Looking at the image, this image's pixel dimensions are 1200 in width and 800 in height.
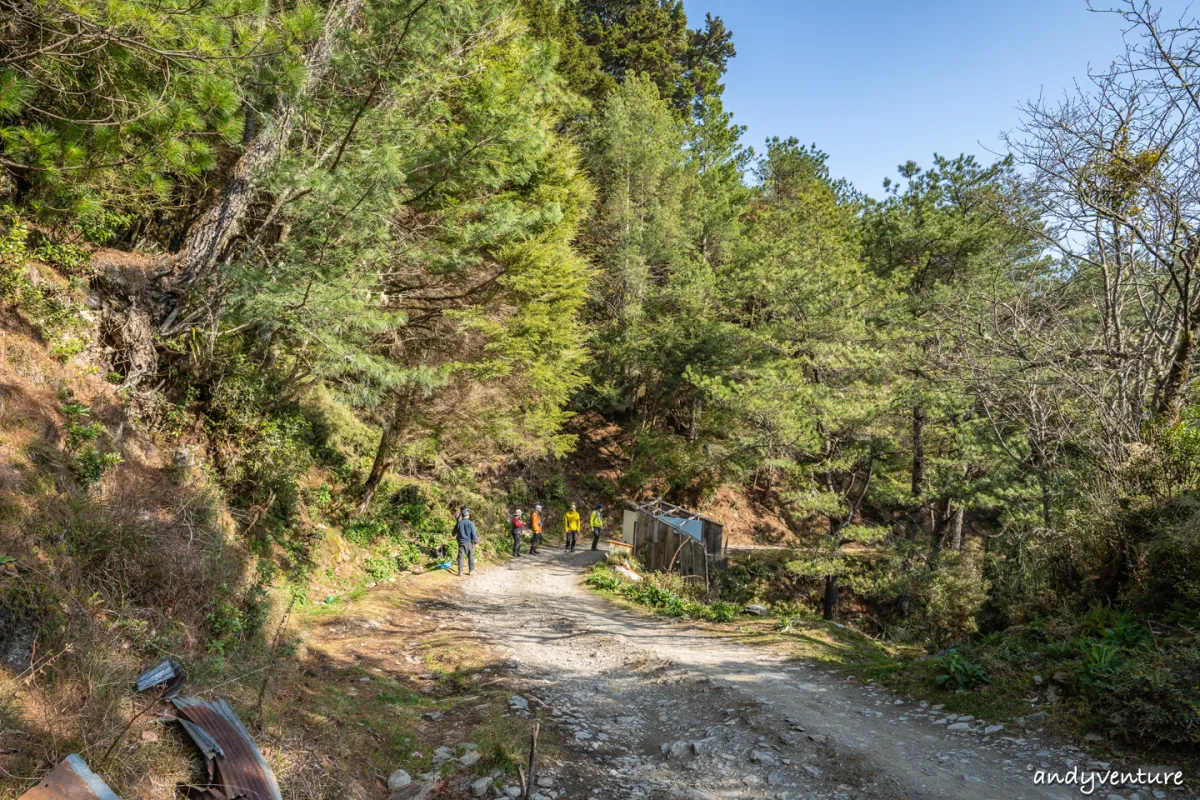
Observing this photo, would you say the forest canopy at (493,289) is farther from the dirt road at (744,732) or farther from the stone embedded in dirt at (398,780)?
the stone embedded in dirt at (398,780)

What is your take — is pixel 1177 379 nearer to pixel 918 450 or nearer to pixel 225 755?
pixel 918 450

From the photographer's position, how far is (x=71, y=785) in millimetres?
2539

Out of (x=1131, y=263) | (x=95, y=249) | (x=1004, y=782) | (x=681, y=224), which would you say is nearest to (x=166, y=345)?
(x=95, y=249)

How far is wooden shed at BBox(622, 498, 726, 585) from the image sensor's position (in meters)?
13.5

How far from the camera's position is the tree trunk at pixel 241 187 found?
732cm

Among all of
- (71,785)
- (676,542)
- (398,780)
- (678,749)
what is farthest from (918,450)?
(71,785)

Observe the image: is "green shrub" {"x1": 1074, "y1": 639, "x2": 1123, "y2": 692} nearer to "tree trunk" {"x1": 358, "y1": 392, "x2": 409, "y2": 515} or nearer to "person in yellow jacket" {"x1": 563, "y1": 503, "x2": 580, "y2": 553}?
"tree trunk" {"x1": 358, "y1": 392, "x2": 409, "y2": 515}

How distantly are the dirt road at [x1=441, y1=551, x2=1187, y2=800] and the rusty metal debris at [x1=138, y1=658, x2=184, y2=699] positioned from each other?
2.74 metres

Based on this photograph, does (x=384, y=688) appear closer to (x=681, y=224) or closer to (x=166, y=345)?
(x=166, y=345)

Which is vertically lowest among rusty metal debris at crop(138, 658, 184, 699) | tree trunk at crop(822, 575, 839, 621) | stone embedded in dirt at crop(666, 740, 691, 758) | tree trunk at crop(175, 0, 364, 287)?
tree trunk at crop(822, 575, 839, 621)

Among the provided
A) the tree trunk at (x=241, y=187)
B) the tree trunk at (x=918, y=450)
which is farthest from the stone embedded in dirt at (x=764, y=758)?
the tree trunk at (x=918, y=450)

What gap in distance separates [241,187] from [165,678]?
21.5 ft

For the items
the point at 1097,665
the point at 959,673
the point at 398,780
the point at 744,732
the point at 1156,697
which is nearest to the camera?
the point at 398,780

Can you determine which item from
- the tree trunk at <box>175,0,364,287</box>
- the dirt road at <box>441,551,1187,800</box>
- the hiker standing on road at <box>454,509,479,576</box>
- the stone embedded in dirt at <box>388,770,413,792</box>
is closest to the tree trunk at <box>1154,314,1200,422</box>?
the dirt road at <box>441,551,1187,800</box>
